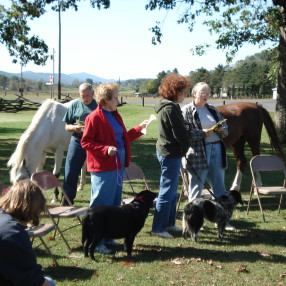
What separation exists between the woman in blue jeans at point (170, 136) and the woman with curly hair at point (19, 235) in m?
3.10

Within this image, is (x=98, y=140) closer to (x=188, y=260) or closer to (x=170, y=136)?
(x=170, y=136)

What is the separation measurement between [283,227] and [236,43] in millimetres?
14536

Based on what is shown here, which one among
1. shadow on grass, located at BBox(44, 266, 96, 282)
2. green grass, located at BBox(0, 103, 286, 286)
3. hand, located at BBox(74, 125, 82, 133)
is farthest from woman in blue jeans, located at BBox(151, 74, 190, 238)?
shadow on grass, located at BBox(44, 266, 96, 282)

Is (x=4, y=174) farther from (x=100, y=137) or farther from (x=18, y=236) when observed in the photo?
(x=18, y=236)

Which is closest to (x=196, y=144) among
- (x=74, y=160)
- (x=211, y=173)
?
(x=211, y=173)

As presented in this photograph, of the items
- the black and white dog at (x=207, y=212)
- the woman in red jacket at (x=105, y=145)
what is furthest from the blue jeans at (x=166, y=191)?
the woman in red jacket at (x=105, y=145)

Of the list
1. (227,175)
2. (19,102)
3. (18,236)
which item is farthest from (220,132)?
(19,102)

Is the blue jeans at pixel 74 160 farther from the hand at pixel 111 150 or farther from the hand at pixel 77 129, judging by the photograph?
the hand at pixel 111 150

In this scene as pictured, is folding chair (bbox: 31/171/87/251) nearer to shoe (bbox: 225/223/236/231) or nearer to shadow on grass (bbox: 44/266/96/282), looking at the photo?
shadow on grass (bbox: 44/266/96/282)

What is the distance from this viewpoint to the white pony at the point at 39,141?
724 centimetres

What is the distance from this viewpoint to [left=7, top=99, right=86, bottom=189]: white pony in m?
7.24

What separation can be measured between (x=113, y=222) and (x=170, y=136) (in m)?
1.44

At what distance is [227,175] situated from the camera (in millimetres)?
11250

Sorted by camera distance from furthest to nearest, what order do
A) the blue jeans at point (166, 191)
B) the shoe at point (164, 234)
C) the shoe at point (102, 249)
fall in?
the shoe at point (164, 234) → the blue jeans at point (166, 191) → the shoe at point (102, 249)
